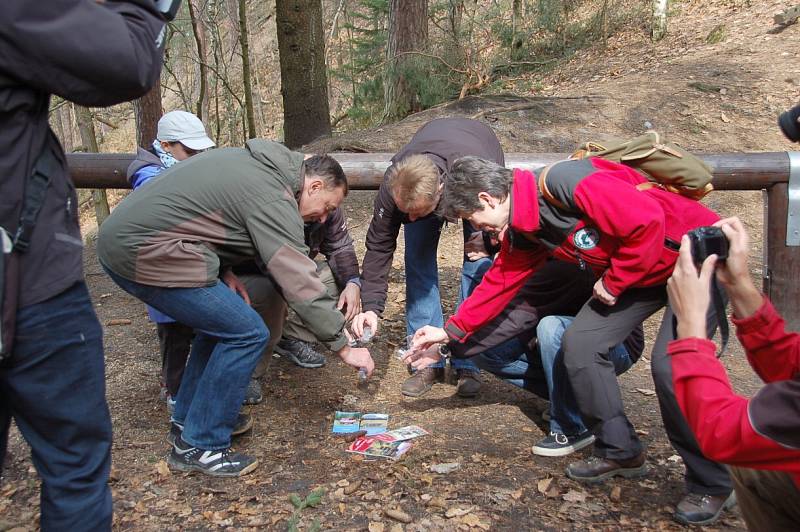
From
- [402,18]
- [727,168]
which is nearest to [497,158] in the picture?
[727,168]

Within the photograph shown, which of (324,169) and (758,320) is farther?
(324,169)

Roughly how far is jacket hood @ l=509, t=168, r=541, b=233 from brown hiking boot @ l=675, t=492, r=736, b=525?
1.40m

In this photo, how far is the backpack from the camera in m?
3.48

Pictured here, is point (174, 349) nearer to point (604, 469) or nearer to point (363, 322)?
point (363, 322)

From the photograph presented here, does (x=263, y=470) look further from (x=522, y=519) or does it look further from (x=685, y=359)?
(x=685, y=359)

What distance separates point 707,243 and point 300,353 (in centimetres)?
343

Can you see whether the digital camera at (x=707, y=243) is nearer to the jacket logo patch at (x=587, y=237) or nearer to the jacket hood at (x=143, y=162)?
the jacket logo patch at (x=587, y=237)

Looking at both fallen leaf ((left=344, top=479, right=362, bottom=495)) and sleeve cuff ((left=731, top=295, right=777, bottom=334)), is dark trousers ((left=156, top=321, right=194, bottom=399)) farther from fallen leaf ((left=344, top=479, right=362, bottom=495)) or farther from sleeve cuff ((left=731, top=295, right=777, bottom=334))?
sleeve cuff ((left=731, top=295, right=777, bottom=334))

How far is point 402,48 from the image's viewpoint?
11.1 m

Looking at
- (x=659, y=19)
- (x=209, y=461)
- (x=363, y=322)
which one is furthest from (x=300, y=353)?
(x=659, y=19)

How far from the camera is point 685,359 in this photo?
7.16ft

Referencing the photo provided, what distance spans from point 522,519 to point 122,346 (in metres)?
3.47

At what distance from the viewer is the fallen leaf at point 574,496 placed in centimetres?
348

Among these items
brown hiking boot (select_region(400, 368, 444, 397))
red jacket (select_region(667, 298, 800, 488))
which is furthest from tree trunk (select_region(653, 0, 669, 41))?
red jacket (select_region(667, 298, 800, 488))
